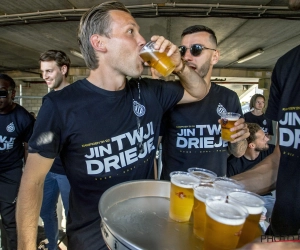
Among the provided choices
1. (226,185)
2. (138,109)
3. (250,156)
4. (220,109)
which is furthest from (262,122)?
(226,185)

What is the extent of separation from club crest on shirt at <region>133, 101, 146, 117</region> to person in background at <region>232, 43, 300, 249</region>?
0.66 m

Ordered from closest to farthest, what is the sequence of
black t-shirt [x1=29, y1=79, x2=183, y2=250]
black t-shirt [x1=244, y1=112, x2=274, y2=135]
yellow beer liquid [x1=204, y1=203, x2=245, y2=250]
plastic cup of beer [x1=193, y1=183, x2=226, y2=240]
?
yellow beer liquid [x1=204, y1=203, x2=245, y2=250] < plastic cup of beer [x1=193, y1=183, x2=226, y2=240] < black t-shirt [x1=29, y1=79, x2=183, y2=250] < black t-shirt [x1=244, y1=112, x2=274, y2=135]

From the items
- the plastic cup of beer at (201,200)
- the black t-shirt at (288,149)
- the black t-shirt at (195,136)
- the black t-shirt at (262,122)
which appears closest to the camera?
the plastic cup of beer at (201,200)

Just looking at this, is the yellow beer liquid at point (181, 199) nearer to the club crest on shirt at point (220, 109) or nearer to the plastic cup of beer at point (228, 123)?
the plastic cup of beer at point (228, 123)

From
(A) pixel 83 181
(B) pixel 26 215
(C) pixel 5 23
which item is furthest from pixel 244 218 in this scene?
(C) pixel 5 23

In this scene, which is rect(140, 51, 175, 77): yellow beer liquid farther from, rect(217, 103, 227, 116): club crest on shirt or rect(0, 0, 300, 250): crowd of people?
rect(217, 103, 227, 116): club crest on shirt

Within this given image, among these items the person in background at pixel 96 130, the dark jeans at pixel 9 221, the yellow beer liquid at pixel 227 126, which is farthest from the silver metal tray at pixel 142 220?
the dark jeans at pixel 9 221

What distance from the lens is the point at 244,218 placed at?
656 millimetres

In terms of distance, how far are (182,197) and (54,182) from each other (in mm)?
2517

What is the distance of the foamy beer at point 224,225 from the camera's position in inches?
25.7

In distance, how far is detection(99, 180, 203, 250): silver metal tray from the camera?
2.51ft

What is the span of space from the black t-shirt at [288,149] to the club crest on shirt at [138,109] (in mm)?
766

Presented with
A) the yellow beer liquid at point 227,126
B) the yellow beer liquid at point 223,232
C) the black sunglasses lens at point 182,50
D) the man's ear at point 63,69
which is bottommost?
the yellow beer liquid at point 223,232

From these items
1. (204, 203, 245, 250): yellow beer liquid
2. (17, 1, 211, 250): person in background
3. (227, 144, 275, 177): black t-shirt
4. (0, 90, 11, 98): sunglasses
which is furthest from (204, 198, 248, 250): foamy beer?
(0, 90, 11, 98): sunglasses
